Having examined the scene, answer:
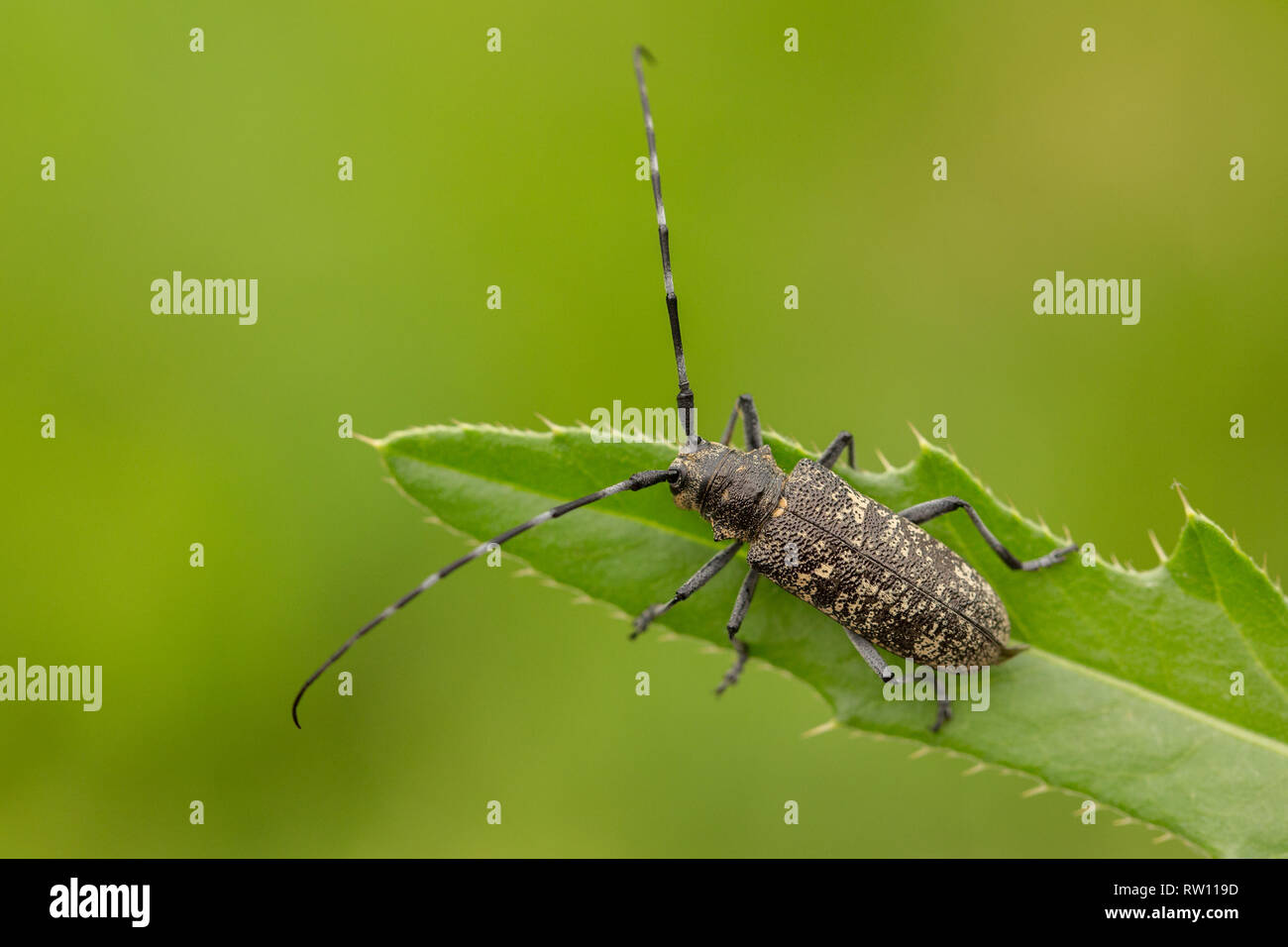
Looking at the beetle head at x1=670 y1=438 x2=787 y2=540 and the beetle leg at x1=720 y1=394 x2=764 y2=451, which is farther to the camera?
the beetle leg at x1=720 y1=394 x2=764 y2=451

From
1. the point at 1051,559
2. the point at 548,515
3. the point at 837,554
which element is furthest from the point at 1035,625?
the point at 548,515

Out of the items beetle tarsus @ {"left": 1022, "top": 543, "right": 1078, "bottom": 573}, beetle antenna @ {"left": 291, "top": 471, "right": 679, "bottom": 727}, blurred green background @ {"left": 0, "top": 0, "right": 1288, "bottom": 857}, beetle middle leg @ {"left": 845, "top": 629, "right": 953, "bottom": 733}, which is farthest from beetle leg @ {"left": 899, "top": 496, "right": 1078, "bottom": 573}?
blurred green background @ {"left": 0, "top": 0, "right": 1288, "bottom": 857}

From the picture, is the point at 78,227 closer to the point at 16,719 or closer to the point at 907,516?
the point at 16,719

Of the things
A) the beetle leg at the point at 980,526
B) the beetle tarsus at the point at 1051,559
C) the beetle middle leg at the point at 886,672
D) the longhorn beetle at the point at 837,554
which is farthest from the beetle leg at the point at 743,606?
the beetle tarsus at the point at 1051,559

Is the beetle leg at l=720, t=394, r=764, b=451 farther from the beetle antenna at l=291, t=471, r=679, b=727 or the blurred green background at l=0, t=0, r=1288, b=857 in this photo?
the blurred green background at l=0, t=0, r=1288, b=857

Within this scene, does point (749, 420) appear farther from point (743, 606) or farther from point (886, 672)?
point (886, 672)

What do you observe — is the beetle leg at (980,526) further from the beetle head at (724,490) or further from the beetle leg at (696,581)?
the beetle leg at (696,581)
